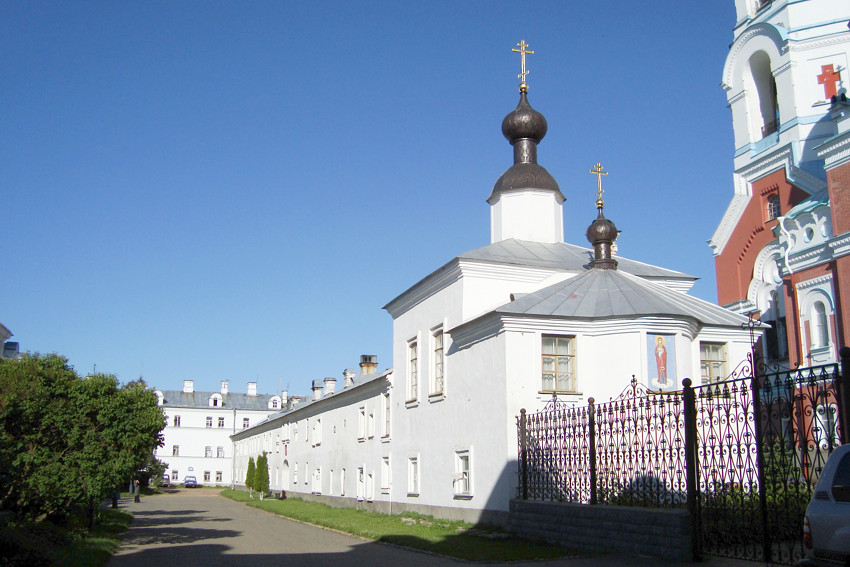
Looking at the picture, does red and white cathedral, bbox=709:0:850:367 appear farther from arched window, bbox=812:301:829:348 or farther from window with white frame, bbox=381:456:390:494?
window with white frame, bbox=381:456:390:494

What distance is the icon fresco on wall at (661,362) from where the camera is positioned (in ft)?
53.1

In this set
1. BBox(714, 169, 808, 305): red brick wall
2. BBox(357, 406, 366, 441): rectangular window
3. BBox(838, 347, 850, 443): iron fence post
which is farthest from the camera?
BBox(357, 406, 366, 441): rectangular window

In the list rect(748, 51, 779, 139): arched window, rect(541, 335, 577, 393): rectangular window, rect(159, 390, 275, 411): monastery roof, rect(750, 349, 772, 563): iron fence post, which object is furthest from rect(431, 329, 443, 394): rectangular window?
rect(159, 390, 275, 411): monastery roof

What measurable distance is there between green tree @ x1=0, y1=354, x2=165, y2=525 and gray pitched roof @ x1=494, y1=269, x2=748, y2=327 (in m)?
7.81

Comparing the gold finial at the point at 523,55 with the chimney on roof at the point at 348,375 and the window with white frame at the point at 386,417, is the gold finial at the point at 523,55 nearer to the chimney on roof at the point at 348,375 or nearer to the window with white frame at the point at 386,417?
the window with white frame at the point at 386,417

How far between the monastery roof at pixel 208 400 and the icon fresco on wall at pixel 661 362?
200 ft

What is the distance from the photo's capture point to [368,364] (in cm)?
4188

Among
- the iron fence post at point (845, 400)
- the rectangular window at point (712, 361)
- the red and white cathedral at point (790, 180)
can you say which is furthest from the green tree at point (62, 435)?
the red and white cathedral at point (790, 180)

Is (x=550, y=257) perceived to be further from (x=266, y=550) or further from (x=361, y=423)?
(x=266, y=550)

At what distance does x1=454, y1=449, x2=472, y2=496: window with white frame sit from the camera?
18.2 metres

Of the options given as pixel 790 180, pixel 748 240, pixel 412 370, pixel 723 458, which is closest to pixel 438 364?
pixel 412 370

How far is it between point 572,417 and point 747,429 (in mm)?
4183

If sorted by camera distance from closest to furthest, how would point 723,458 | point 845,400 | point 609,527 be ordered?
point 845,400
point 723,458
point 609,527

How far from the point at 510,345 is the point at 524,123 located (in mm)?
10801
